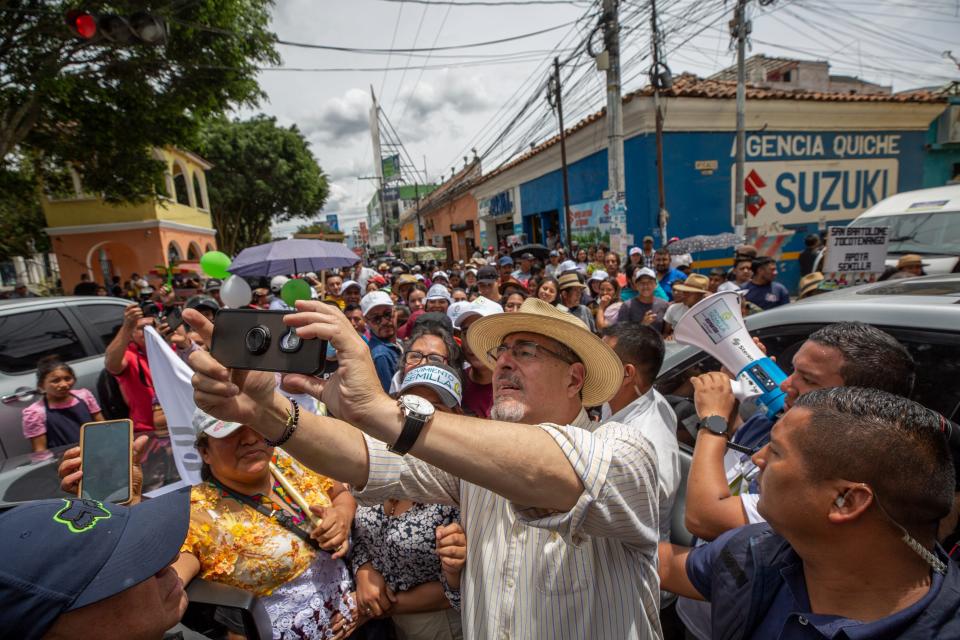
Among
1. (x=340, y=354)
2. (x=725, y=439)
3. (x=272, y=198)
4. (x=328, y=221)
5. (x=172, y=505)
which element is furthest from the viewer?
(x=328, y=221)

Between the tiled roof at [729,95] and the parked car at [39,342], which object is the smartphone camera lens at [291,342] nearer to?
the parked car at [39,342]

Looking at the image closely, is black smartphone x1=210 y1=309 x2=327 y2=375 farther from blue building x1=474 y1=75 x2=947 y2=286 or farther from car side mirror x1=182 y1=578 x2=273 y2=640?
blue building x1=474 y1=75 x2=947 y2=286

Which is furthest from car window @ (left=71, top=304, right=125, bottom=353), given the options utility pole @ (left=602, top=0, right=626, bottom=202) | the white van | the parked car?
the white van

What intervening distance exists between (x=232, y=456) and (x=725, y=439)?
200 centimetres

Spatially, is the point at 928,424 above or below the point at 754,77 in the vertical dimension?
below

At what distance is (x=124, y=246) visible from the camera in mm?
19047

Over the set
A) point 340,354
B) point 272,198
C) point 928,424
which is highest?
point 272,198

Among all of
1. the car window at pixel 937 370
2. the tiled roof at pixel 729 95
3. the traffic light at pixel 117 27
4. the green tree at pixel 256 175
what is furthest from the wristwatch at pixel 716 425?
the green tree at pixel 256 175

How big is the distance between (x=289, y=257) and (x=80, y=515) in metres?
6.67

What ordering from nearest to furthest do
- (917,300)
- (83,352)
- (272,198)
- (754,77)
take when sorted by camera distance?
1. (917,300)
2. (83,352)
3. (754,77)
4. (272,198)

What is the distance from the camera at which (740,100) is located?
11.8m

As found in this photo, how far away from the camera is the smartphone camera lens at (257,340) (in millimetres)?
1047

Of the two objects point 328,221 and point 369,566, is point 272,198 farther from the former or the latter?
point 328,221

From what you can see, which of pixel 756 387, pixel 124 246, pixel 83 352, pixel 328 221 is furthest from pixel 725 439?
pixel 328 221
